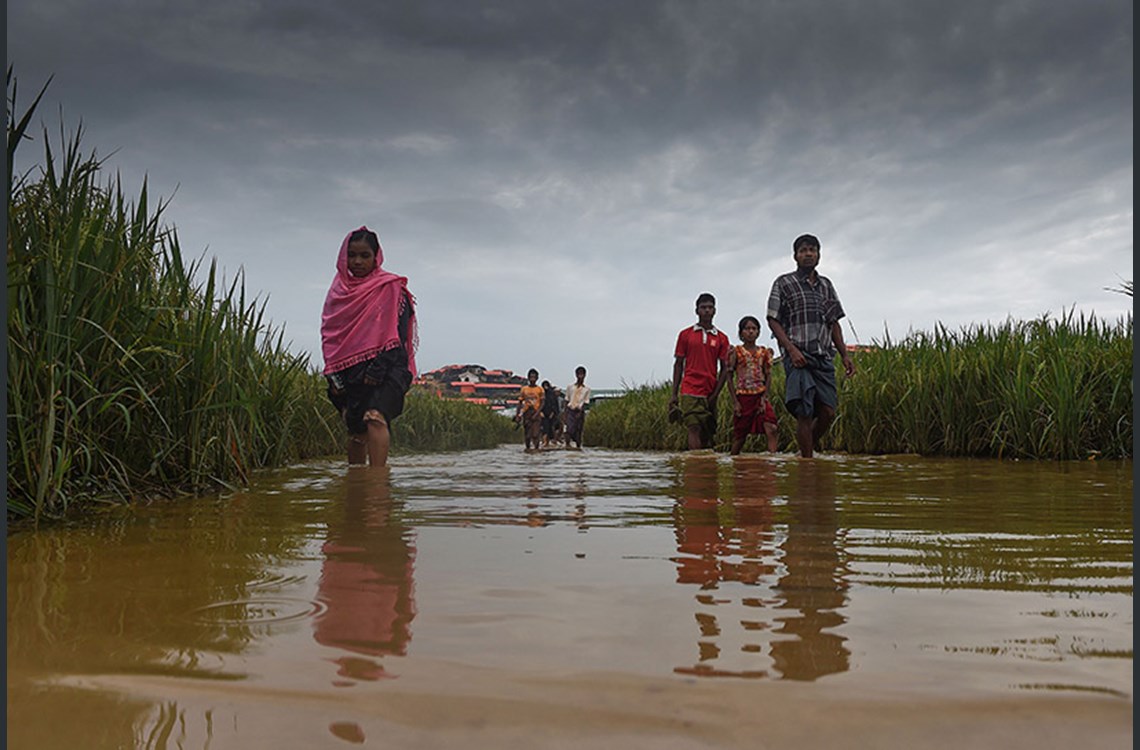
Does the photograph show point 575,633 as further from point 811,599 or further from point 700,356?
point 700,356

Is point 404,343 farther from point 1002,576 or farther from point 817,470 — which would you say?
point 1002,576

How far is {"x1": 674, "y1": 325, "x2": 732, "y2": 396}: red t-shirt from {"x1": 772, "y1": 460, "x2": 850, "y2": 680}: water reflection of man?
548cm

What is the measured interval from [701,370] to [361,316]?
12.8 ft

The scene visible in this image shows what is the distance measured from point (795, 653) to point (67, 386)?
240 centimetres

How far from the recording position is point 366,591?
4.73 feet

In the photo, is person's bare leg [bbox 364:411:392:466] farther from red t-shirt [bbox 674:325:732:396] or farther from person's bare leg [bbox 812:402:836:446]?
red t-shirt [bbox 674:325:732:396]

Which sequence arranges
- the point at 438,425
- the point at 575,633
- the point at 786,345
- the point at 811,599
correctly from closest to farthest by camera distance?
the point at 575,633 < the point at 811,599 < the point at 786,345 < the point at 438,425

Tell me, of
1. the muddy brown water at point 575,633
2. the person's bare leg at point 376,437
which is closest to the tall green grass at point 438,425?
the person's bare leg at point 376,437

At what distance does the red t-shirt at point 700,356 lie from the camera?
8062 millimetres

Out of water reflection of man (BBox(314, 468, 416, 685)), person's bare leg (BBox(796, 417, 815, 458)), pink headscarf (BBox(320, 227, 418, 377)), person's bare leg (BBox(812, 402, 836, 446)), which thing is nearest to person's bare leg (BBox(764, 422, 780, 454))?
person's bare leg (BBox(812, 402, 836, 446))

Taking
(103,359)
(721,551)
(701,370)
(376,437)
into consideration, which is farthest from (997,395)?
(103,359)

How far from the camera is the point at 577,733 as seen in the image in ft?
2.63

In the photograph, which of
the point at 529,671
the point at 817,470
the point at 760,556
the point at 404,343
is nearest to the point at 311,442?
the point at 404,343

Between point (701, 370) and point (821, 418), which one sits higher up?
point (701, 370)
